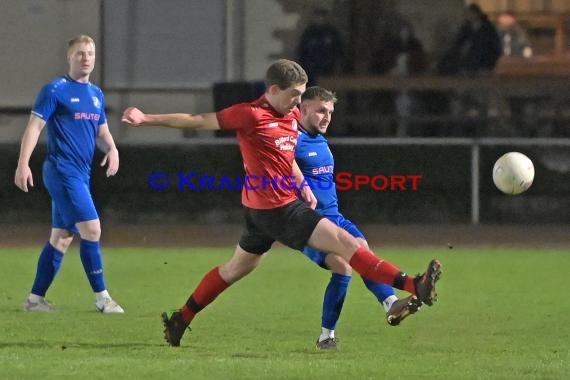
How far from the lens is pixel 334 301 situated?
8.88 meters

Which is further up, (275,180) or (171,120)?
(171,120)

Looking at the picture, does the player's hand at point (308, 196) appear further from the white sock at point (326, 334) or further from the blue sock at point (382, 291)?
the white sock at point (326, 334)

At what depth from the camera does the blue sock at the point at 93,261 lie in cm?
1075

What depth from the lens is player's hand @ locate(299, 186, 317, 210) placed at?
28.8 ft

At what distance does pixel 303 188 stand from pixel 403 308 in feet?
3.42

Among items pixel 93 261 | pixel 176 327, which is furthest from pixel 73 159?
pixel 176 327

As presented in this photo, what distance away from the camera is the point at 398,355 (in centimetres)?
857

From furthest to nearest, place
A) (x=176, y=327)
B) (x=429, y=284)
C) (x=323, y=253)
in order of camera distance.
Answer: (x=176, y=327), (x=323, y=253), (x=429, y=284)

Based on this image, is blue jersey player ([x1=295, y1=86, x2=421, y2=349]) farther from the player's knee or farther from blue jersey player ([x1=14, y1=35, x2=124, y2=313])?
the player's knee

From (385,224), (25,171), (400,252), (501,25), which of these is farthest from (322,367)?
(501,25)

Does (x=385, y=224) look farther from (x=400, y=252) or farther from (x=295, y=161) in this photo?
(x=295, y=161)

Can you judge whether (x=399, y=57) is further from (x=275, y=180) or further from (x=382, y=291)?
(x=275, y=180)

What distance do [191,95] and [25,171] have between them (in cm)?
1037

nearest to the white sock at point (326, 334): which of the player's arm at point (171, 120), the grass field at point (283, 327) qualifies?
the grass field at point (283, 327)
